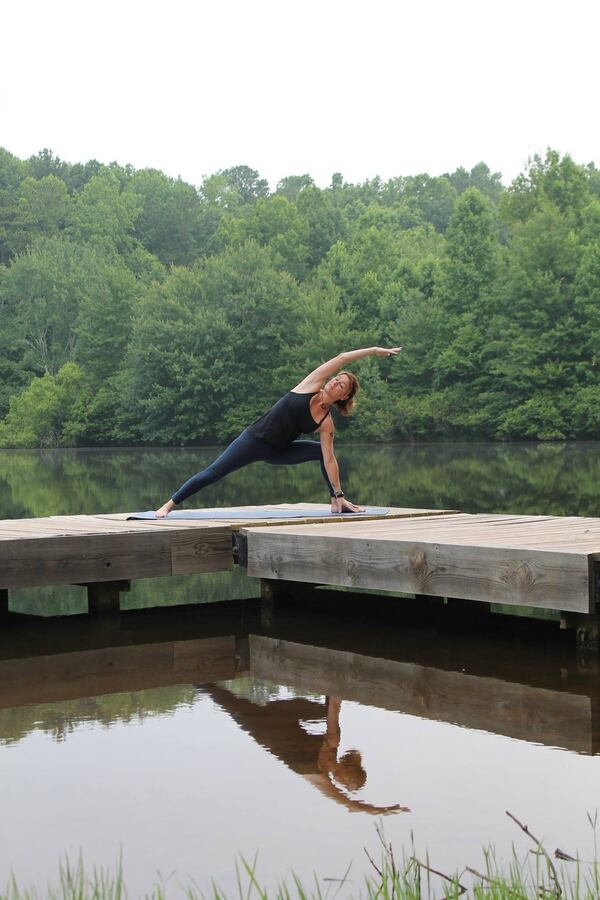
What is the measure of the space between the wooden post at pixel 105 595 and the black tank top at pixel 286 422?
144cm

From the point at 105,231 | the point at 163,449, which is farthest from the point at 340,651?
the point at 105,231

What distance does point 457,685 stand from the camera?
6.24 metres

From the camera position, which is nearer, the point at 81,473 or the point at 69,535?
the point at 69,535

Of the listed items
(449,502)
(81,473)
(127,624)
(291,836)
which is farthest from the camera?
(81,473)

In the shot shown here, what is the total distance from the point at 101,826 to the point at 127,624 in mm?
4798

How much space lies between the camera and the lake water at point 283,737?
3820mm

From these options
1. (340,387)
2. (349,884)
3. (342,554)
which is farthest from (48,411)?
(349,884)

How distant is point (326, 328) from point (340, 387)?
4737cm

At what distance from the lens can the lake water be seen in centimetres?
382

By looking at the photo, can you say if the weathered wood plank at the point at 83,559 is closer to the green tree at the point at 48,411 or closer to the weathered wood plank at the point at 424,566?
the weathered wood plank at the point at 424,566

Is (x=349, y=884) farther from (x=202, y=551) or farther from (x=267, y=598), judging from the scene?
(x=267, y=598)

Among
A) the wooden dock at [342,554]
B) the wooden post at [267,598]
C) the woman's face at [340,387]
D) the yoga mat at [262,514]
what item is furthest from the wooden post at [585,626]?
the yoga mat at [262,514]

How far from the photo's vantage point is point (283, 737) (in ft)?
17.0

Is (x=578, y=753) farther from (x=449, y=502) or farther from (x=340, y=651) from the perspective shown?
(x=449, y=502)
